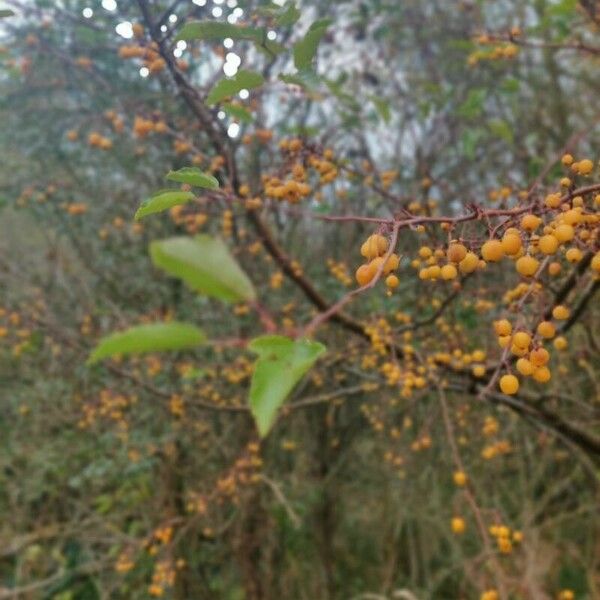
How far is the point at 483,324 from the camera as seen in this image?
2.58 meters

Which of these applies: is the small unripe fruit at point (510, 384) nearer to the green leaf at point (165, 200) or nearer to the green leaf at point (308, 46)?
the green leaf at point (165, 200)

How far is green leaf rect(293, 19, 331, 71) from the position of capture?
3.56 ft

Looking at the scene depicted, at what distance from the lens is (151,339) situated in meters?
0.49

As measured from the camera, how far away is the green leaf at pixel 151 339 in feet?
1.57

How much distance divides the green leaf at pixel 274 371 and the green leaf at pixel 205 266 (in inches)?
1.9

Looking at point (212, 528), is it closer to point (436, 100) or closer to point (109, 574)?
point (109, 574)

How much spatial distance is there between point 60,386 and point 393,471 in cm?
187

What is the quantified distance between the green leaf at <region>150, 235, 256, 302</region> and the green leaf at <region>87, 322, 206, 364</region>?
0.03 meters

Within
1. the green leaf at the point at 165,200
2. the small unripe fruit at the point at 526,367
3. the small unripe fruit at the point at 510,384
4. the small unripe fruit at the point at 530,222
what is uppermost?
the green leaf at the point at 165,200

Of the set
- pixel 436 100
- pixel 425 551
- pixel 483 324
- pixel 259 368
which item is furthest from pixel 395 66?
pixel 259 368

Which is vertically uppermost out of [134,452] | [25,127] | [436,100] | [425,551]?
[25,127]

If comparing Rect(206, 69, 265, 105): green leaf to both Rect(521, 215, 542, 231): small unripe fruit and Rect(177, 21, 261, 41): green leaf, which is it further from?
Rect(521, 215, 542, 231): small unripe fruit

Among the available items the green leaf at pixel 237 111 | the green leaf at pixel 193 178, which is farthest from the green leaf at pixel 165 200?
the green leaf at pixel 237 111

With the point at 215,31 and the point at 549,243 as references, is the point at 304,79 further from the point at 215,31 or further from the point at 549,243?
A: the point at 549,243
